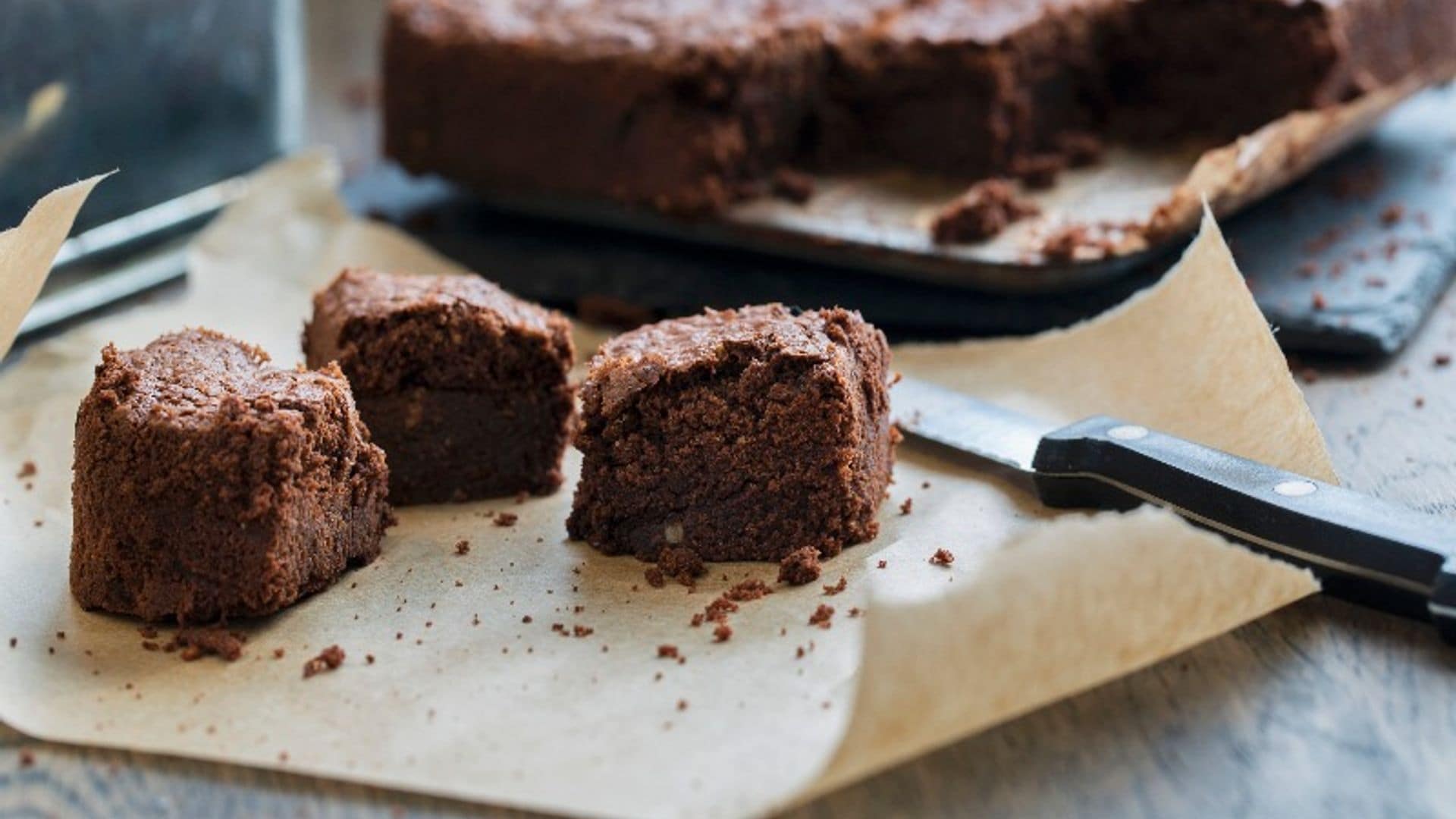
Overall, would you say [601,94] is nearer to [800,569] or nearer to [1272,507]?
[800,569]

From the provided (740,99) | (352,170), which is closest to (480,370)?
(740,99)

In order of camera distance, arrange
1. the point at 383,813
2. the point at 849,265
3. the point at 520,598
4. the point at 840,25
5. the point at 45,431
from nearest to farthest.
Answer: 1. the point at 383,813
2. the point at 520,598
3. the point at 45,431
4. the point at 849,265
5. the point at 840,25

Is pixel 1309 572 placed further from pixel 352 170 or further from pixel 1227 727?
pixel 352 170

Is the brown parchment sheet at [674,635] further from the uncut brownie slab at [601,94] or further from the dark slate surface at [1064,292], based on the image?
→ the uncut brownie slab at [601,94]

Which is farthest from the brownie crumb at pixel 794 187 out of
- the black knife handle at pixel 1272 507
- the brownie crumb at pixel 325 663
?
the brownie crumb at pixel 325 663

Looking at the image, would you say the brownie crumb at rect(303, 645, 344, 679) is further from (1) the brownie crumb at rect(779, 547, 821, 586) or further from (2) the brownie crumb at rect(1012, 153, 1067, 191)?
(2) the brownie crumb at rect(1012, 153, 1067, 191)

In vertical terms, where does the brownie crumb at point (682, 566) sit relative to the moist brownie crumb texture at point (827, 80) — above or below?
below
